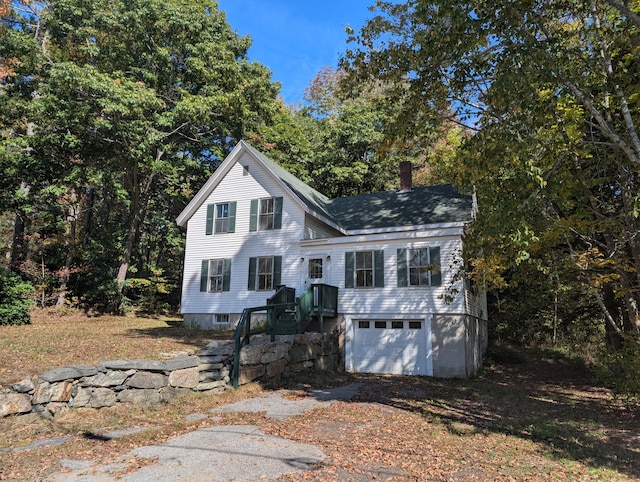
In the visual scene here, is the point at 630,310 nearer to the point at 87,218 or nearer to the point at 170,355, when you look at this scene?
the point at 170,355

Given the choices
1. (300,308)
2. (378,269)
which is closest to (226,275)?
(300,308)

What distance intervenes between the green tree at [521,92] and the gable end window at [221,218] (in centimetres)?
1134

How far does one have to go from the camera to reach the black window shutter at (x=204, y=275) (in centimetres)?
1919

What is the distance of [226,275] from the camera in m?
18.8

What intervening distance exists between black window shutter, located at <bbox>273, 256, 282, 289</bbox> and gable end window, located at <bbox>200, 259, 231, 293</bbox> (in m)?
2.36

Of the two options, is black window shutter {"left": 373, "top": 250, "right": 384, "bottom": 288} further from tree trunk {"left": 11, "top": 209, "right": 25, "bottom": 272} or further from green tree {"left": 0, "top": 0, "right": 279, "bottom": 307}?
tree trunk {"left": 11, "top": 209, "right": 25, "bottom": 272}

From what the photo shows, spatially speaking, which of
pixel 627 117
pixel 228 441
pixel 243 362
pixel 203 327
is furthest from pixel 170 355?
pixel 627 117

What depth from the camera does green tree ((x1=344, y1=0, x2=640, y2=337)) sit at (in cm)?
703

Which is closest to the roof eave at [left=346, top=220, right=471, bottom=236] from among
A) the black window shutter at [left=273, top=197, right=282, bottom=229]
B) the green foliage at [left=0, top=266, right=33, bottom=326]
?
the black window shutter at [left=273, top=197, right=282, bottom=229]

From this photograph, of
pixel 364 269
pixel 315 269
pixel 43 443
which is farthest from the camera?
pixel 315 269

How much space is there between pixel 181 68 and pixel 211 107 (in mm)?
3853

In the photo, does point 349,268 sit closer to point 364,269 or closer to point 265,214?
point 364,269

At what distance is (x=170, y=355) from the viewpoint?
35.2ft

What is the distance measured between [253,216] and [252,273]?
2.59m
